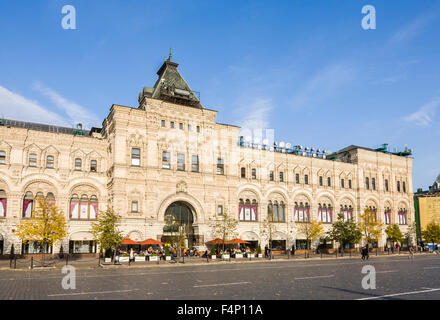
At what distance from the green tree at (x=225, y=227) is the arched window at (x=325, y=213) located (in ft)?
58.7

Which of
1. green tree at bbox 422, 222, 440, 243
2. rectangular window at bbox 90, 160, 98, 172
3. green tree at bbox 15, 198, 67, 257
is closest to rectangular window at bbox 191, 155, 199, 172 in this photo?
rectangular window at bbox 90, 160, 98, 172

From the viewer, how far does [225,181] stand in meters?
52.9

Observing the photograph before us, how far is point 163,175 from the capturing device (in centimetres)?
4819

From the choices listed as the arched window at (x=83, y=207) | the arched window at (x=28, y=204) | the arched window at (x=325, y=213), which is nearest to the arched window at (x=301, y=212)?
the arched window at (x=325, y=213)

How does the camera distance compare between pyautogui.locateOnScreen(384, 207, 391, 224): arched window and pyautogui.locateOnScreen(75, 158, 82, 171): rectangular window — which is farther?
pyautogui.locateOnScreen(384, 207, 391, 224): arched window

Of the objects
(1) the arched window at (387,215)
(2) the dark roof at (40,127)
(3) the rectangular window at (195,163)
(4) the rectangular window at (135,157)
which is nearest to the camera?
(4) the rectangular window at (135,157)

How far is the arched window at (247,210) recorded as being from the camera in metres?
54.7

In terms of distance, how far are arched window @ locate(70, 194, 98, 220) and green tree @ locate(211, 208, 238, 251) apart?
1477cm

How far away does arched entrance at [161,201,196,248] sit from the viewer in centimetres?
4790

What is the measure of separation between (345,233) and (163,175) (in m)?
27.8

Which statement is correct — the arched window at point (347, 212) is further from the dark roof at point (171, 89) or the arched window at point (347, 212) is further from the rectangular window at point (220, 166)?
the dark roof at point (171, 89)

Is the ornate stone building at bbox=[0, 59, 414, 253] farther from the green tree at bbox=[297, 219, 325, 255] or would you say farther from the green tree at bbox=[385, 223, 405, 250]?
the green tree at bbox=[385, 223, 405, 250]

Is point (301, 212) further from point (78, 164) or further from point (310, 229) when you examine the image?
point (78, 164)

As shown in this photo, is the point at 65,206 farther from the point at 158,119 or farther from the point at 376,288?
the point at 376,288
